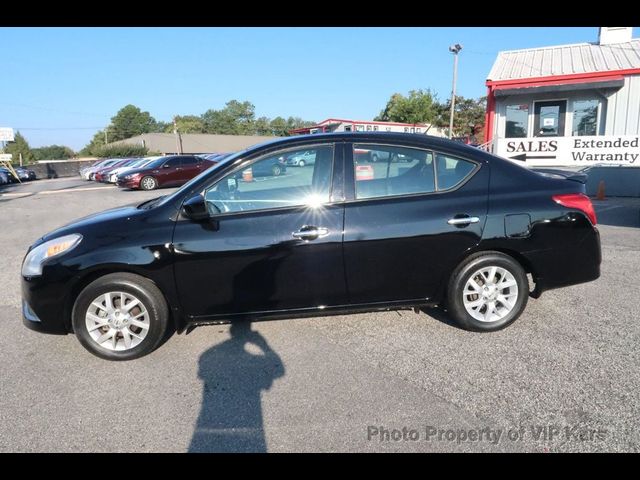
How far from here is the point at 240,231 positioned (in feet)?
10.7

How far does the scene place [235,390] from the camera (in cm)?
289

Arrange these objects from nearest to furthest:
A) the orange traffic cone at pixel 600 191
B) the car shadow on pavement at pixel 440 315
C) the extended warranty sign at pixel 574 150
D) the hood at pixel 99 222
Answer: the hood at pixel 99 222 → the car shadow on pavement at pixel 440 315 → the orange traffic cone at pixel 600 191 → the extended warranty sign at pixel 574 150

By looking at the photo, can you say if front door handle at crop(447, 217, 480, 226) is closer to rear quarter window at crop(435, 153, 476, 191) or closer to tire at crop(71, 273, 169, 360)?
rear quarter window at crop(435, 153, 476, 191)

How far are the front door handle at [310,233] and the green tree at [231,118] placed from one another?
107132 millimetres

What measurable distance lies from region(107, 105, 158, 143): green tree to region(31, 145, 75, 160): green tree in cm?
2370

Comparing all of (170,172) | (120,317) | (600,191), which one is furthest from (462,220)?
(170,172)

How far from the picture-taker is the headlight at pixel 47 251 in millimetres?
3260

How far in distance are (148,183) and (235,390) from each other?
18.4 meters

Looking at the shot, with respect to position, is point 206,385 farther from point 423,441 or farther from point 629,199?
point 629,199

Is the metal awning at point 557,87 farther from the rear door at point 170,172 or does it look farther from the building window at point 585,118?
the rear door at point 170,172

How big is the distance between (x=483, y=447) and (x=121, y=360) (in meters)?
2.67

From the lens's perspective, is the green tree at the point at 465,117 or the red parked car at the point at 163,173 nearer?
the red parked car at the point at 163,173

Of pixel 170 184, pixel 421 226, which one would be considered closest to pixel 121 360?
pixel 421 226

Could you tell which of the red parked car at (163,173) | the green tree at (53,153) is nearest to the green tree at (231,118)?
the green tree at (53,153)
